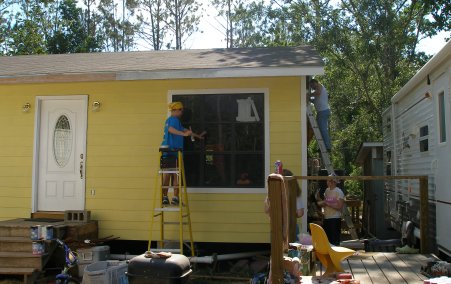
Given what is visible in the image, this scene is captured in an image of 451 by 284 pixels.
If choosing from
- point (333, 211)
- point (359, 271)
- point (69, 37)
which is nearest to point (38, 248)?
point (359, 271)

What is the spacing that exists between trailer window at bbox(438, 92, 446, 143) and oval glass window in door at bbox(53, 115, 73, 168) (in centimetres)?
571

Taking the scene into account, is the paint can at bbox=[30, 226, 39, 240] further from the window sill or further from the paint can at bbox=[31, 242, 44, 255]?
the window sill

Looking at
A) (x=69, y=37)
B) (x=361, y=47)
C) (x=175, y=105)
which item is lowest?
(x=175, y=105)

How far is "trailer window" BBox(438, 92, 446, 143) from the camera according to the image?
6.37 meters

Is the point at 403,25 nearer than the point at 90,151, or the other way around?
the point at 90,151

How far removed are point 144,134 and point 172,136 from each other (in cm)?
72

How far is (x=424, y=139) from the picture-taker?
24.7ft

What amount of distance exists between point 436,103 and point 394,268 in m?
2.40

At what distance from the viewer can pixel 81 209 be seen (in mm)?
8008

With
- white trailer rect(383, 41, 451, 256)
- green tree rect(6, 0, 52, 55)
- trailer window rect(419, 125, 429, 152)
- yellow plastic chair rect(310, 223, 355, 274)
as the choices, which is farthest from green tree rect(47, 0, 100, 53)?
yellow plastic chair rect(310, 223, 355, 274)

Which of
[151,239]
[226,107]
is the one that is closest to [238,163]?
[226,107]

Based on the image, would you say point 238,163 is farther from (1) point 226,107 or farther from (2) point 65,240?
(2) point 65,240

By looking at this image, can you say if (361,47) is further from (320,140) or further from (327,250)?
(327,250)

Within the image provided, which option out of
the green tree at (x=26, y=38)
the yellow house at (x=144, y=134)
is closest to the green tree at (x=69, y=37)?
the green tree at (x=26, y=38)
